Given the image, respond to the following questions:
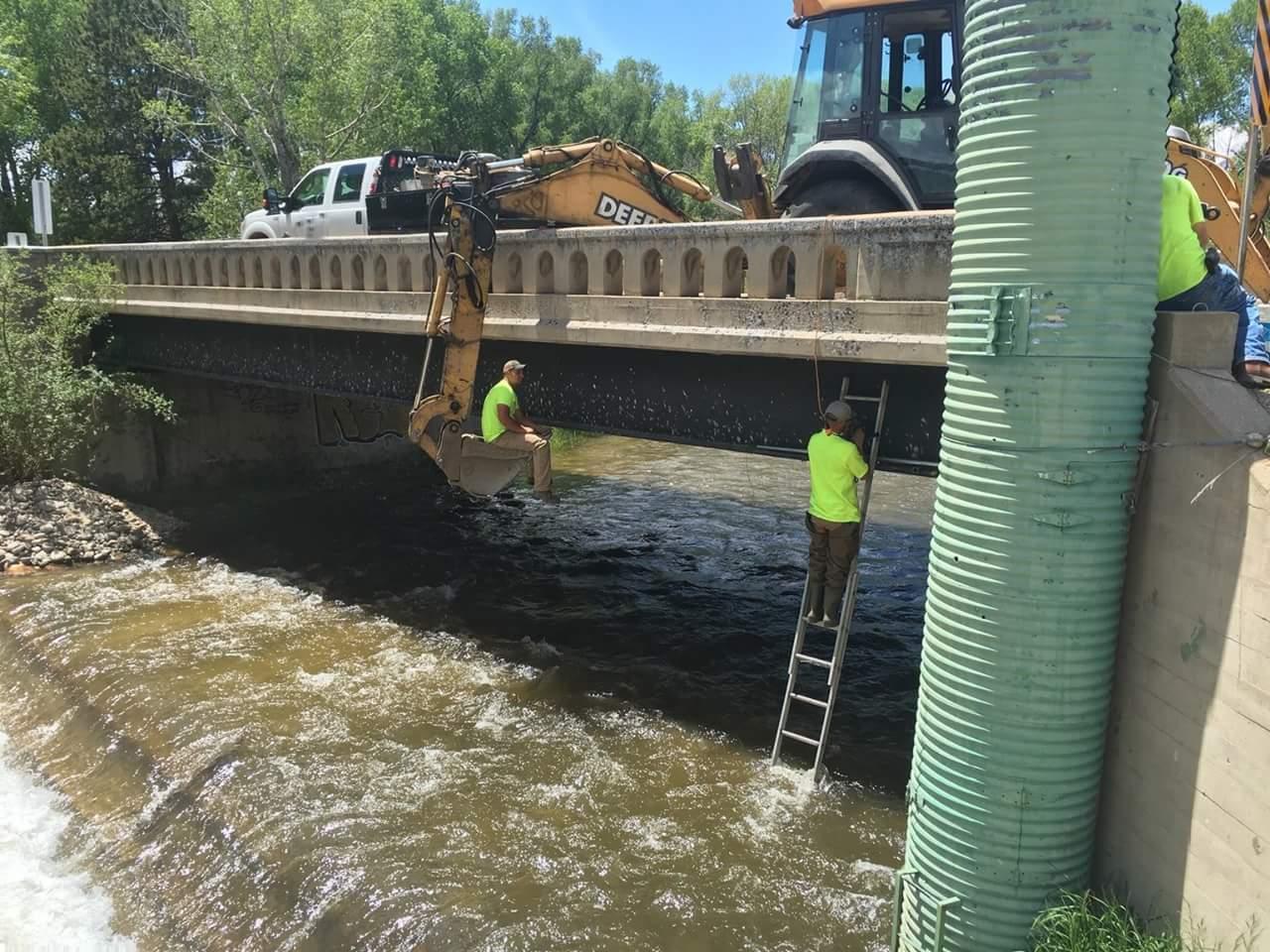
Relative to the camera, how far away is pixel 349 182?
14.7m

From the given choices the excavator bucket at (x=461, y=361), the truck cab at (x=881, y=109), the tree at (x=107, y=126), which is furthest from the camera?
the tree at (x=107, y=126)

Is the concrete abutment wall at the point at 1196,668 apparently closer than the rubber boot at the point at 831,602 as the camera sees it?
Yes

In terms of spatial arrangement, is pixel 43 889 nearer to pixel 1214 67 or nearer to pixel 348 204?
pixel 348 204

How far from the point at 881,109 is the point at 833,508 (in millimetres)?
3490

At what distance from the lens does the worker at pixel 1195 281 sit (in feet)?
13.6

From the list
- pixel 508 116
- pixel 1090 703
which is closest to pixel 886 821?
pixel 1090 703

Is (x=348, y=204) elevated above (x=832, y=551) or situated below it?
above

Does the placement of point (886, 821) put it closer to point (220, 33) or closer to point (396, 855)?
point (396, 855)

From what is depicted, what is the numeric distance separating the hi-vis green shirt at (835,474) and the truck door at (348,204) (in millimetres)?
10276

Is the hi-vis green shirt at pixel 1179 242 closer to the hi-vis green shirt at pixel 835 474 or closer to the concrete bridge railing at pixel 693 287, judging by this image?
the concrete bridge railing at pixel 693 287

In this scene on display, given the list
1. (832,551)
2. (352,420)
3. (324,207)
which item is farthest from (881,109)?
(352,420)

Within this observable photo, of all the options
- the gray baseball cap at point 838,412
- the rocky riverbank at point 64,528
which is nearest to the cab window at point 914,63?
the gray baseball cap at point 838,412

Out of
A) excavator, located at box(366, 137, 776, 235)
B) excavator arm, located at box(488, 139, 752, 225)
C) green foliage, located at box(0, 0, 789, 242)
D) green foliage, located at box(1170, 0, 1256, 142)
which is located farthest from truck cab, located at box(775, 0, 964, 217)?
green foliage, located at box(1170, 0, 1256, 142)

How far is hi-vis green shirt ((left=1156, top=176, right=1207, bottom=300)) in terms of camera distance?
13.6 feet
